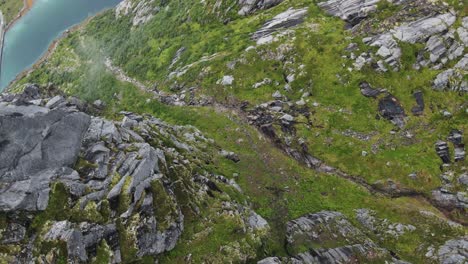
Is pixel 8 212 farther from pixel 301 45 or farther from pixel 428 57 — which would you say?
pixel 428 57

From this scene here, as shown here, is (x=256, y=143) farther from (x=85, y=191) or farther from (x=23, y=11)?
(x=23, y=11)

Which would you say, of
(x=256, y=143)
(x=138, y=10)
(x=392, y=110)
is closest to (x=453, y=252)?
(x=392, y=110)

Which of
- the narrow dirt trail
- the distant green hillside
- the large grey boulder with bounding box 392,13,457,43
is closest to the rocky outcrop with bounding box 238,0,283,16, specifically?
the narrow dirt trail

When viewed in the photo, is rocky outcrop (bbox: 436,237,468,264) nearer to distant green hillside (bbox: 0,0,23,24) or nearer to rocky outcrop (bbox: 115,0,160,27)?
rocky outcrop (bbox: 115,0,160,27)

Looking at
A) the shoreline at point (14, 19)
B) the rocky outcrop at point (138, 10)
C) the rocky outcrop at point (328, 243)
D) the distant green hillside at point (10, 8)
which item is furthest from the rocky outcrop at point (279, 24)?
the distant green hillside at point (10, 8)

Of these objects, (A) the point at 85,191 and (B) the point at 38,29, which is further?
(B) the point at 38,29

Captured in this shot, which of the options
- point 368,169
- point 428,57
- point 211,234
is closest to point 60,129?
point 211,234
